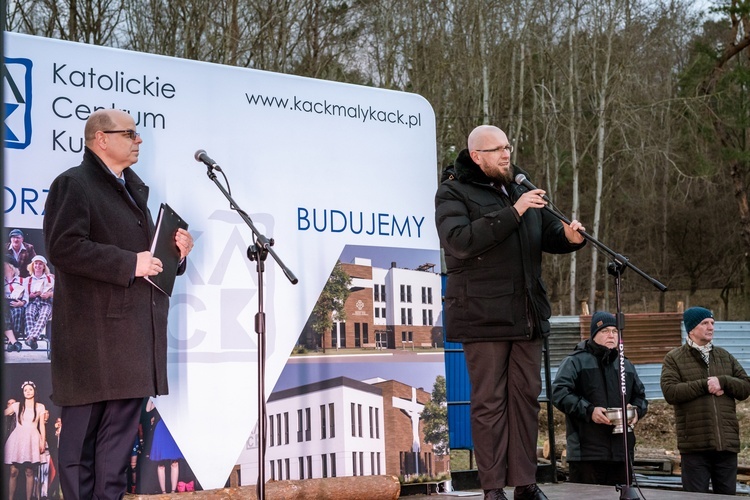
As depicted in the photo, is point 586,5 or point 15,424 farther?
point 586,5

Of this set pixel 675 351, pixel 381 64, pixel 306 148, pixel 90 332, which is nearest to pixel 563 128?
pixel 381 64

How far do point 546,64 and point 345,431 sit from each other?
79.2 ft

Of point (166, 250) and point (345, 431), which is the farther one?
point (345, 431)

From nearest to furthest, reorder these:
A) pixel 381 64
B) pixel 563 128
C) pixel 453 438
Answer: pixel 453 438 → pixel 381 64 → pixel 563 128

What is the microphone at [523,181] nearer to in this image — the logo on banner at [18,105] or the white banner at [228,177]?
the white banner at [228,177]

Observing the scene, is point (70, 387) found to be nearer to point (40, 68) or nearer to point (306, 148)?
point (40, 68)

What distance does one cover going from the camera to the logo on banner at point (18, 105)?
15.2 feet

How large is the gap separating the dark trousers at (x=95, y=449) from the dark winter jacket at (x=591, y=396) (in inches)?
147

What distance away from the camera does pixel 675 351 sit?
7230 mm

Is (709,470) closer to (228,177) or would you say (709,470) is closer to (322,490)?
(322,490)

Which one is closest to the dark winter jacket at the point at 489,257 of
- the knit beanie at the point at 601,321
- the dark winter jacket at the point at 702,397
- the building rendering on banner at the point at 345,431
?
the building rendering on banner at the point at 345,431

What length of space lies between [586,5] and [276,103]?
23427mm

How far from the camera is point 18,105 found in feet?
15.3

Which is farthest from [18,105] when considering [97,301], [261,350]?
[261,350]
